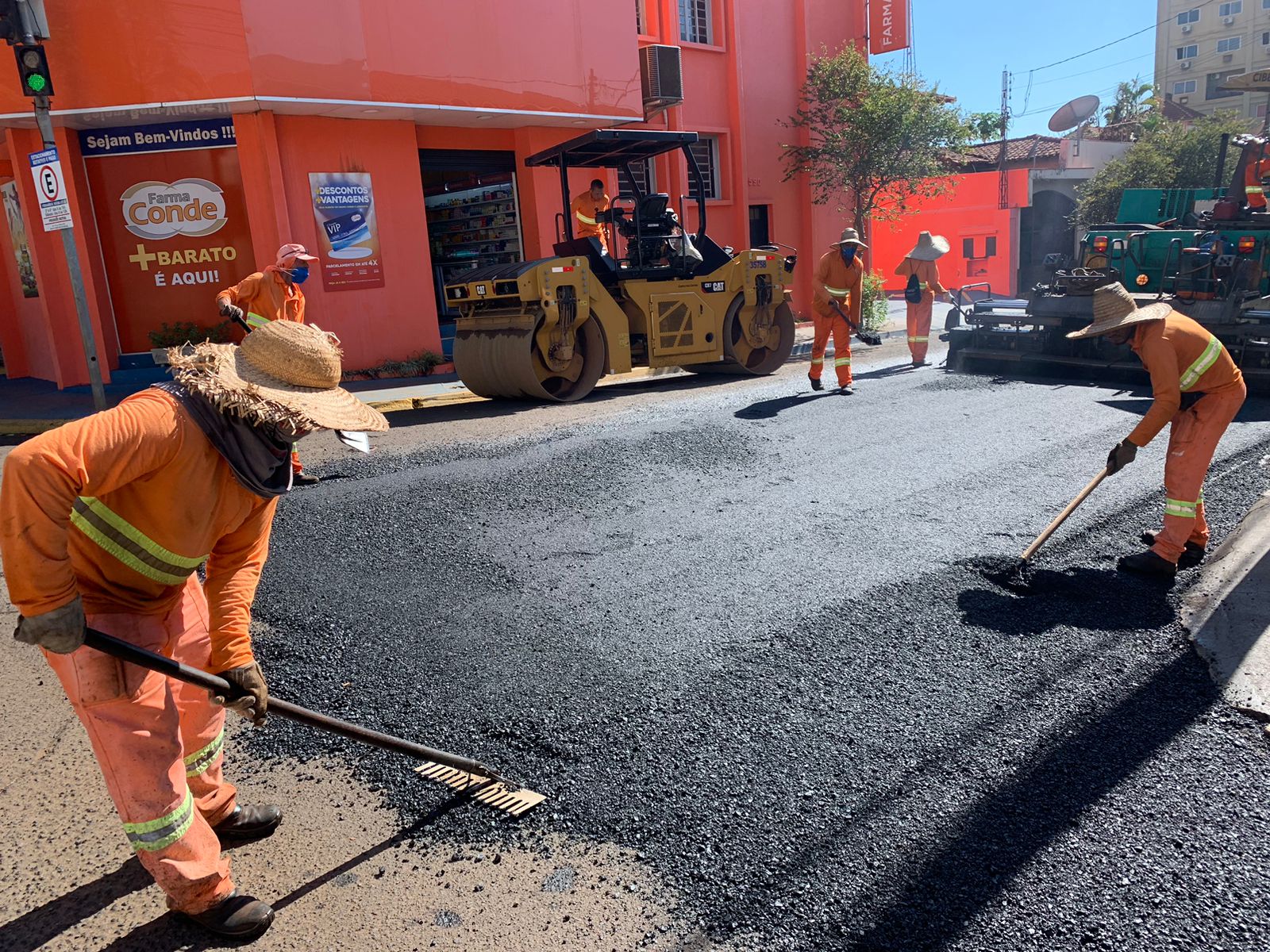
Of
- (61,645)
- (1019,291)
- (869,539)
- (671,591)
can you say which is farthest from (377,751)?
(1019,291)

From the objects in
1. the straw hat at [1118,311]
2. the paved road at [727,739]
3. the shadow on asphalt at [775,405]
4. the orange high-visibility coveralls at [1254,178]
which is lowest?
the paved road at [727,739]

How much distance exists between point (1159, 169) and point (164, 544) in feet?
93.9

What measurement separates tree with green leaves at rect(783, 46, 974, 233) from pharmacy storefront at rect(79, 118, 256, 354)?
36.4 feet

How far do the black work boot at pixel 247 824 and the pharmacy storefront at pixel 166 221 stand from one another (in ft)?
35.5

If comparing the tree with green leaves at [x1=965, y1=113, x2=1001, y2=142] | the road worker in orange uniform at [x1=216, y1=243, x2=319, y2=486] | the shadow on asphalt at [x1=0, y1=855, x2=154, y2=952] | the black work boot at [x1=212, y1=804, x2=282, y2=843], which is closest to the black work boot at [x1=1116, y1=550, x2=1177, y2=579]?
the black work boot at [x1=212, y1=804, x2=282, y2=843]

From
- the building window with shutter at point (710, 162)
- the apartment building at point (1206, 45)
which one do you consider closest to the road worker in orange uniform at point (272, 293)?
the building window with shutter at point (710, 162)

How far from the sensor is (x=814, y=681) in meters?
3.41

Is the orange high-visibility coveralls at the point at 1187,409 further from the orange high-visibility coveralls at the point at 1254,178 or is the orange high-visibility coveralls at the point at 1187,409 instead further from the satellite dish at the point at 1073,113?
the satellite dish at the point at 1073,113

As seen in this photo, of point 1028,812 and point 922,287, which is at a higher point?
point 922,287

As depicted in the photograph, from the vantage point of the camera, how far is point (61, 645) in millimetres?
1942

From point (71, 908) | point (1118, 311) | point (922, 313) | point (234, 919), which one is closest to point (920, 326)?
point (922, 313)

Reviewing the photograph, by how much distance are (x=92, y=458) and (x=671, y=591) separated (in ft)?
9.19

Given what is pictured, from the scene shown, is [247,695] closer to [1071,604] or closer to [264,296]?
[1071,604]

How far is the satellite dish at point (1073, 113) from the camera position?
81.1 feet
